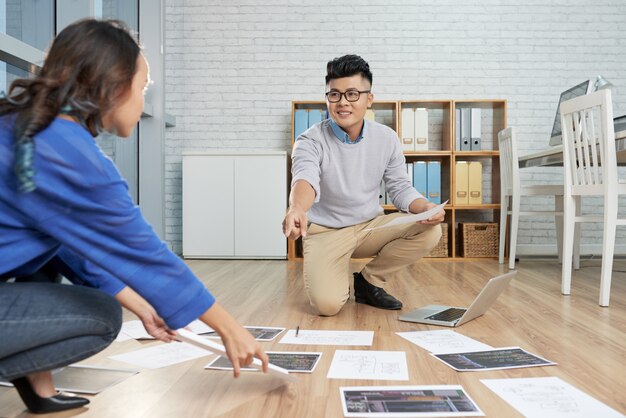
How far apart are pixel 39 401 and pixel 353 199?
1491mm

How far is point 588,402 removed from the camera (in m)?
1.17

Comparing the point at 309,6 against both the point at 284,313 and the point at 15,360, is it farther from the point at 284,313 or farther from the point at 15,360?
the point at 15,360

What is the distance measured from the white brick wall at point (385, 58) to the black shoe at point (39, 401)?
359 centimetres

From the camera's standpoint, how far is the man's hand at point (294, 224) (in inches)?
66.4

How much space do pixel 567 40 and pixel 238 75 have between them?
8.90ft

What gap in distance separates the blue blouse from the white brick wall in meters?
3.85

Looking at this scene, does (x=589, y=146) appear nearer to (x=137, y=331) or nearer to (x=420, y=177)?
(x=420, y=177)

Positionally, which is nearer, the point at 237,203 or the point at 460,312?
the point at 460,312

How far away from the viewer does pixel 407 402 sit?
1.16 meters

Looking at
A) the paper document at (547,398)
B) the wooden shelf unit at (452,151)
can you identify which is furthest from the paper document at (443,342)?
the wooden shelf unit at (452,151)

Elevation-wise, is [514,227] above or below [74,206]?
below

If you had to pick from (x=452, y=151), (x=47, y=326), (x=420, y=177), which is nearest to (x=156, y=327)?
(x=47, y=326)

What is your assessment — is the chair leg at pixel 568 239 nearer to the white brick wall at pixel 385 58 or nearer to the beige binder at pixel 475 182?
the beige binder at pixel 475 182

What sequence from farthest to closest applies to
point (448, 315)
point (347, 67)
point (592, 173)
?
point (592, 173) → point (347, 67) → point (448, 315)
